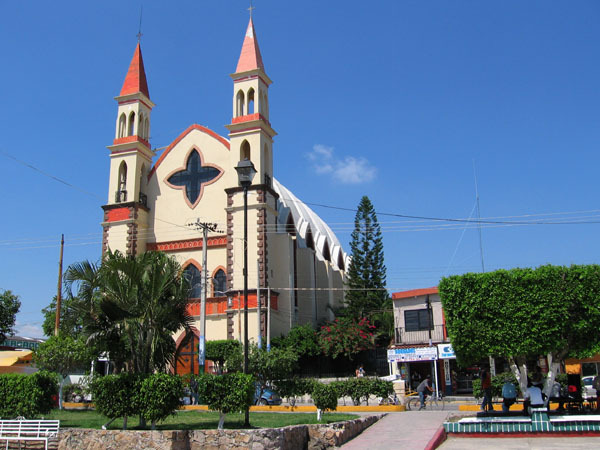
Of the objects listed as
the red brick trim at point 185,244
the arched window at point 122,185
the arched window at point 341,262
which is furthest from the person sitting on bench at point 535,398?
the arched window at point 341,262

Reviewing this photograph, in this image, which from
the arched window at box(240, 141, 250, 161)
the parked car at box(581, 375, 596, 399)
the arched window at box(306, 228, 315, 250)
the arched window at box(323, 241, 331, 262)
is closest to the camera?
the parked car at box(581, 375, 596, 399)

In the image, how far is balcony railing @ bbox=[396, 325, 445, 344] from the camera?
30434 millimetres

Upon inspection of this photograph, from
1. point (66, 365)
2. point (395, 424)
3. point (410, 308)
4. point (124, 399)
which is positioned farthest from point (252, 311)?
point (124, 399)

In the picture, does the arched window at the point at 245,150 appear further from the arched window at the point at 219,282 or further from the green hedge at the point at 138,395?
the green hedge at the point at 138,395

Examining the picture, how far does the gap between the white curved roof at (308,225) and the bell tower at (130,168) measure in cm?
876

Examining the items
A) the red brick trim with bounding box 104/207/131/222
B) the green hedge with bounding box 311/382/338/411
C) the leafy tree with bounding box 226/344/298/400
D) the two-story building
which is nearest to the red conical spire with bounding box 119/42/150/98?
the red brick trim with bounding box 104/207/131/222

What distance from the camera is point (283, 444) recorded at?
1261cm

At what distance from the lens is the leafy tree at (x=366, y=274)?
4391cm

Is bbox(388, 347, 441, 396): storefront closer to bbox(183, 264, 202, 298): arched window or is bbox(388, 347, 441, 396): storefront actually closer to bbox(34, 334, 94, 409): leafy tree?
bbox(183, 264, 202, 298): arched window

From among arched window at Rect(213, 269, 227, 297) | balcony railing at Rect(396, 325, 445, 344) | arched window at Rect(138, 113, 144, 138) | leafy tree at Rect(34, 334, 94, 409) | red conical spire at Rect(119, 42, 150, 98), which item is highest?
red conical spire at Rect(119, 42, 150, 98)

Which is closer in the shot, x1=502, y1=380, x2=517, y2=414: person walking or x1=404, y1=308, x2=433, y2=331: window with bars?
x1=502, y1=380, x2=517, y2=414: person walking

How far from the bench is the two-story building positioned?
19.5 m

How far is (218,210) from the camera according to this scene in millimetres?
35406

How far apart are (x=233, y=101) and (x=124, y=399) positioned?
25.6 m
